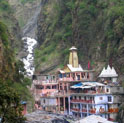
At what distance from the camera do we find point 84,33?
8475 cm

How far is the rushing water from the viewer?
10384cm

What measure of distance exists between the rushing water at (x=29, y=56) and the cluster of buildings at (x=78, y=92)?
24805 mm

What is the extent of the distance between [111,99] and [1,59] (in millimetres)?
20749

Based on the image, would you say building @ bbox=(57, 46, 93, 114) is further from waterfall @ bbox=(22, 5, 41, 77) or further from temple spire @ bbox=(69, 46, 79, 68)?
waterfall @ bbox=(22, 5, 41, 77)

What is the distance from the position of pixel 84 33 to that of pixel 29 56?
34.7 m

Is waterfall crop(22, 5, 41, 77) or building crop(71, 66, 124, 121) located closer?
building crop(71, 66, 124, 121)

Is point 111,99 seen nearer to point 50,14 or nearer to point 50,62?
point 50,62

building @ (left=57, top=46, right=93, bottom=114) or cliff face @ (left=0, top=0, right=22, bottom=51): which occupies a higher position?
cliff face @ (left=0, top=0, right=22, bottom=51)

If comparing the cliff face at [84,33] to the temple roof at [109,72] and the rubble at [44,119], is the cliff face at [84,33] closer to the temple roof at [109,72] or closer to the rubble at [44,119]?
the temple roof at [109,72]

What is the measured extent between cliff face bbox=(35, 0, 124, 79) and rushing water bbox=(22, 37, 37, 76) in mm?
6629

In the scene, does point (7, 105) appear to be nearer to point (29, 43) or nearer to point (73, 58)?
point (73, 58)

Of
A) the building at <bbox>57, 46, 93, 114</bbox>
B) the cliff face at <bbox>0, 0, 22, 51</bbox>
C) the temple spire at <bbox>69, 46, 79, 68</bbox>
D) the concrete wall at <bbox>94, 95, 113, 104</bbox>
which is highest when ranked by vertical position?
the cliff face at <bbox>0, 0, 22, 51</bbox>

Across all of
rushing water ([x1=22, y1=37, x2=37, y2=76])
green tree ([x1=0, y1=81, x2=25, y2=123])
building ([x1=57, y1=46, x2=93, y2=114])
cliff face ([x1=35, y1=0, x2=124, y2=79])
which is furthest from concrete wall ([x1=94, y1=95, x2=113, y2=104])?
rushing water ([x1=22, y1=37, x2=37, y2=76])

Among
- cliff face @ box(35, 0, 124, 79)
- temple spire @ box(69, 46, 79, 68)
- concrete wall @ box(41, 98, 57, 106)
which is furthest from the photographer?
temple spire @ box(69, 46, 79, 68)
